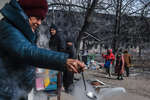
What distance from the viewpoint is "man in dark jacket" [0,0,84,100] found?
846 mm

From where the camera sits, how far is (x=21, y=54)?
2.77 ft

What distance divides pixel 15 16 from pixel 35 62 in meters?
0.30

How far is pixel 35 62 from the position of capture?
2.78 feet

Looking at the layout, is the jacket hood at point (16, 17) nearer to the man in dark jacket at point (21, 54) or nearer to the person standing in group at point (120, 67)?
the man in dark jacket at point (21, 54)

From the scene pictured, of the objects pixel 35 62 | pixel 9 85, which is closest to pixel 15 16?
pixel 35 62

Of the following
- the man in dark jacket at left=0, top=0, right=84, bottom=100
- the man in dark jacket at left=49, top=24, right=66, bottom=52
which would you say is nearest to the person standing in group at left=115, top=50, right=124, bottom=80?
the man in dark jacket at left=49, top=24, right=66, bottom=52

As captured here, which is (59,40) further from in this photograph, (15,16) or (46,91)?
(15,16)

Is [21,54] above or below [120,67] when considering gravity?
above

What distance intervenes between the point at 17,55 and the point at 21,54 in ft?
0.10

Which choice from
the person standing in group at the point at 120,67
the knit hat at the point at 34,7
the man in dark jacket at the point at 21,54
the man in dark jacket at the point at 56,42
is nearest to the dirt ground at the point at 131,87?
the person standing in group at the point at 120,67

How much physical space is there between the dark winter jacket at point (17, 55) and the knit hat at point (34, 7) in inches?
2.8

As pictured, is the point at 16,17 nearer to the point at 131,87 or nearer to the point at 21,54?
the point at 21,54

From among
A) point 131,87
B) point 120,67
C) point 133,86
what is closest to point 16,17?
point 131,87

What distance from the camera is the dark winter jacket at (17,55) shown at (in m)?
0.84
